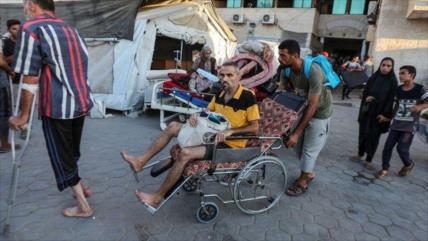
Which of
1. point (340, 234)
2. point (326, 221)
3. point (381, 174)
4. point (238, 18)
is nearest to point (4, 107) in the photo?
point (326, 221)

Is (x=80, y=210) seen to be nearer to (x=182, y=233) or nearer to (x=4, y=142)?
(x=182, y=233)

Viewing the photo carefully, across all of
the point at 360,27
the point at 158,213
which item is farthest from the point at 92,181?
the point at 360,27

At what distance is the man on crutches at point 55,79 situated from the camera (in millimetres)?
2293

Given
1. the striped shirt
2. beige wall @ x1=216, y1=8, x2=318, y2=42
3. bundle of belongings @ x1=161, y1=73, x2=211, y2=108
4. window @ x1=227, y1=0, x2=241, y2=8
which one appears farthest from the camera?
window @ x1=227, y1=0, x2=241, y2=8

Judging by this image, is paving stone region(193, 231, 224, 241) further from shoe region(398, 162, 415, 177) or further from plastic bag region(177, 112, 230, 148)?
shoe region(398, 162, 415, 177)

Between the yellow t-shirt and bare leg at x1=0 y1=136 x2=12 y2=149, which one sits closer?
the yellow t-shirt

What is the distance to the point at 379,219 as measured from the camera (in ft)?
11.1

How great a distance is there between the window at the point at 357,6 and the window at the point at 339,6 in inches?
24.1

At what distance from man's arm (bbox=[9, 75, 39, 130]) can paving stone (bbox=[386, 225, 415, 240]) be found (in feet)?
11.4

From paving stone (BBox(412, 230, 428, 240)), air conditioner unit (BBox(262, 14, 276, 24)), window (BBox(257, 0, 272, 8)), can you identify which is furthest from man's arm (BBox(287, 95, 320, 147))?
window (BBox(257, 0, 272, 8))

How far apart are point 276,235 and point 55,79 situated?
2358mm

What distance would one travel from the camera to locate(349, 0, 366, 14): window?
24.2m

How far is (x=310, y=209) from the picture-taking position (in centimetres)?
346

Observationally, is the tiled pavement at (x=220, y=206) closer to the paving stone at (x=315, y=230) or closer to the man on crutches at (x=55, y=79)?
the paving stone at (x=315, y=230)
